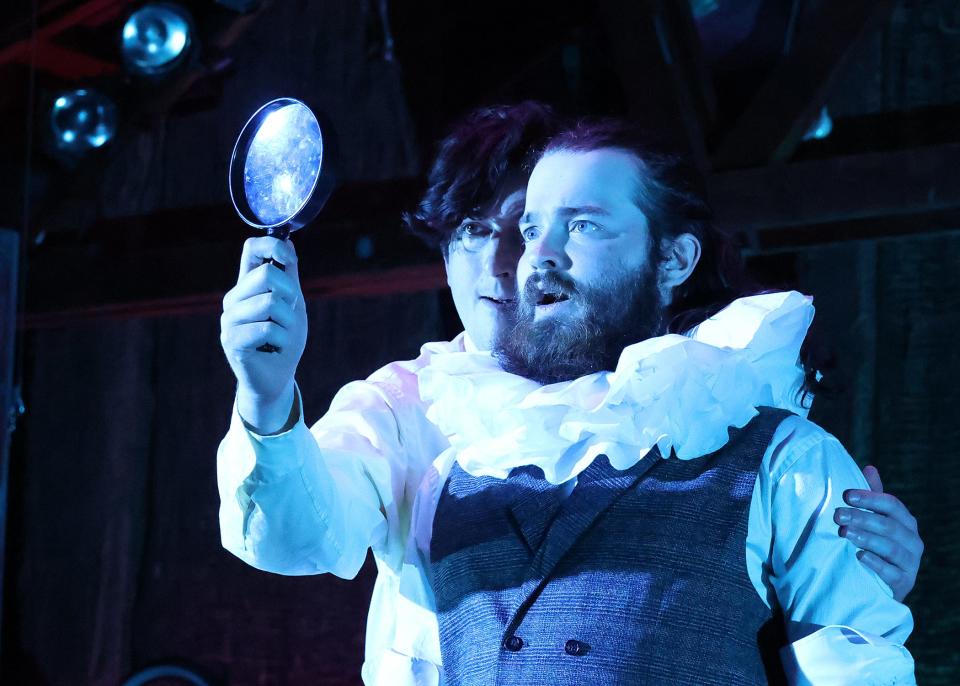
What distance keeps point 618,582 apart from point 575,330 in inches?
Result: 14.4

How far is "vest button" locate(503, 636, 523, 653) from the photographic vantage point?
1.30 meters

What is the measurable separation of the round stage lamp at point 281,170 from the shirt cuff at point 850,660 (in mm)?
735

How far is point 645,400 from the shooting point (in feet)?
4.45

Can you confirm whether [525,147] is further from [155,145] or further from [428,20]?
[155,145]

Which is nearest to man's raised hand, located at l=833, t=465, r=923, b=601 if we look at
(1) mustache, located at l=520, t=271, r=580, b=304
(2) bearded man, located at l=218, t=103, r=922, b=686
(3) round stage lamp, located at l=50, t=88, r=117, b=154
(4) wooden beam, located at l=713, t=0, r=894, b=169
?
(2) bearded man, located at l=218, t=103, r=922, b=686

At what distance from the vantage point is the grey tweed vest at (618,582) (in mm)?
1271

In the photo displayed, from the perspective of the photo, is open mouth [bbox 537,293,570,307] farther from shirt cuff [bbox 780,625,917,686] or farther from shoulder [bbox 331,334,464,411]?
shirt cuff [bbox 780,625,917,686]

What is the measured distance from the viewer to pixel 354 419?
1.57m

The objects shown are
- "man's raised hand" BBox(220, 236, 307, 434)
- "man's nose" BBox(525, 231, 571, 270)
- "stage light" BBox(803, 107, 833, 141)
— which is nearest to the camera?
"man's raised hand" BBox(220, 236, 307, 434)

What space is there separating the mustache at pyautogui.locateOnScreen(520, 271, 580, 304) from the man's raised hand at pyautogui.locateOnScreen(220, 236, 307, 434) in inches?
A: 15.4

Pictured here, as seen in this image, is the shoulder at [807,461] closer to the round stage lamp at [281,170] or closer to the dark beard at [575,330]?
the dark beard at [575,330]

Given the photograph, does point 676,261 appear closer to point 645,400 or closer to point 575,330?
point 575,330

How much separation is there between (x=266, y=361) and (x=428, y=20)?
1.97 m

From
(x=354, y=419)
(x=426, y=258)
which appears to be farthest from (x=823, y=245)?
(x=354, y=419)
